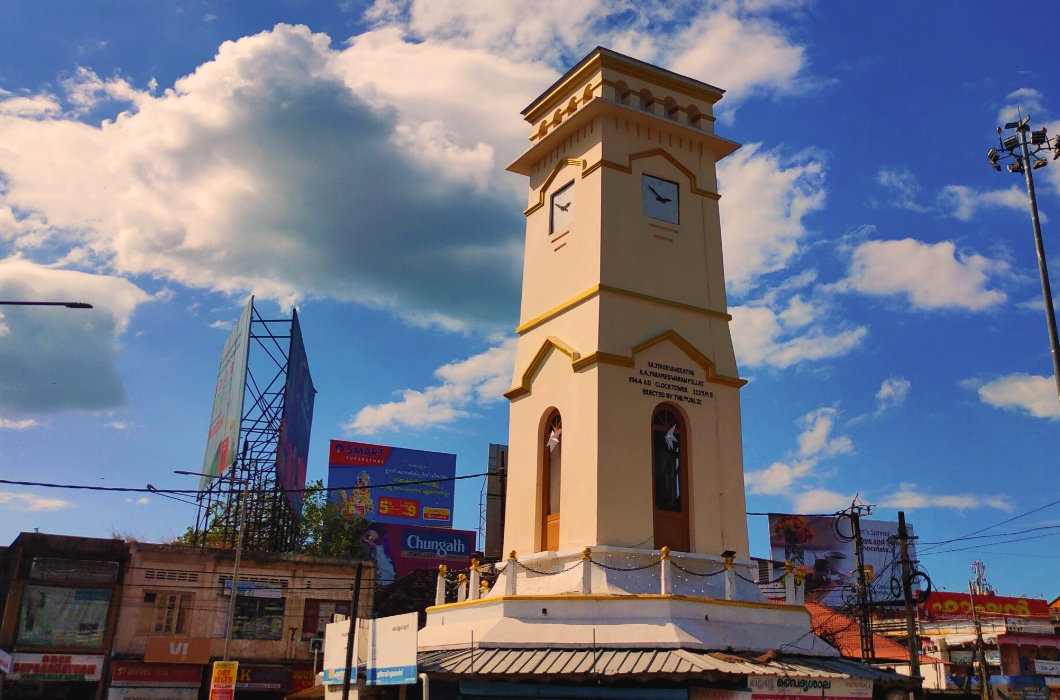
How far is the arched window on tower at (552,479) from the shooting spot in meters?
18.1

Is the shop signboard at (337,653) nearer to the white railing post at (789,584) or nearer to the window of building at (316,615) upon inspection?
the white railing post at (789,584)

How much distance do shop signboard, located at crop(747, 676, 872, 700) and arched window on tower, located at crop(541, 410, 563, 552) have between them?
5.01 meters

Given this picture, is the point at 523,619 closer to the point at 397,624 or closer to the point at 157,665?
the point at 397,624

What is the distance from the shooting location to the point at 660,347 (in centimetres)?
1859

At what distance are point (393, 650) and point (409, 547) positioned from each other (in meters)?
46.1

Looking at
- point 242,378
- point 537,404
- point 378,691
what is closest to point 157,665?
point 242,378

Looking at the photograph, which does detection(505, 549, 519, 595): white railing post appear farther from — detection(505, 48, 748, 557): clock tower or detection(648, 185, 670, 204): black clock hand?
detection(648, 185, 670, 204): black clock hand

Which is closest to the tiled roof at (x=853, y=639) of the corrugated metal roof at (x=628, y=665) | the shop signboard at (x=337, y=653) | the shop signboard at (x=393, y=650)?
the corrugated metal roof at (x=628, y=665)

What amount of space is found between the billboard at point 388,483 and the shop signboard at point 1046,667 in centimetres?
3651

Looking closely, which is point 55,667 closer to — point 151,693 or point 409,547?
point 151,693

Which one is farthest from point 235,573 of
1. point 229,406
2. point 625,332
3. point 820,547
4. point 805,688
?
point 820,547

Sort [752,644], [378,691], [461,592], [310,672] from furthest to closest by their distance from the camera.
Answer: [310,672], [461,592], [378,691], [752,644]

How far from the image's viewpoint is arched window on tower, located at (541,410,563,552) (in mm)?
18141

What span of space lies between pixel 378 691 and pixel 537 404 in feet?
20.8
